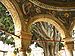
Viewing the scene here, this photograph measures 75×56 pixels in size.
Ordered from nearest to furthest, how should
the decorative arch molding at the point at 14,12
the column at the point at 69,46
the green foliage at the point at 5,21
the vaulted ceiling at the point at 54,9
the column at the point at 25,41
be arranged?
1. the column at the point at 25,41
2. the decorative arch molding at the point at 14,12
3. the vaulted ceiling at the point at 54,9
4. the column at the point at 69,46
5. the green foliage at the point at 5,21

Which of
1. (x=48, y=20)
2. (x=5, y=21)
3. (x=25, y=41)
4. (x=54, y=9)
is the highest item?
(x=54, y=9)

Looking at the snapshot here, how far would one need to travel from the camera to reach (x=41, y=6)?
888 cm

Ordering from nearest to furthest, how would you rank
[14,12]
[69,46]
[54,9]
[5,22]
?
[14,12] → [69,46] → [54,9] → [5,22]

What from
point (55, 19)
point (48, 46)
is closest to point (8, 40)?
point (48, 46)

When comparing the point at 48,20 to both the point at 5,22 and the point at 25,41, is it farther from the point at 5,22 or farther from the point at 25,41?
the point at 5,22

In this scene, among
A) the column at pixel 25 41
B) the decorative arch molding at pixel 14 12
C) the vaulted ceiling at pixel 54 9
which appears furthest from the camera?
the vaulted ceiling at pixel 54 9

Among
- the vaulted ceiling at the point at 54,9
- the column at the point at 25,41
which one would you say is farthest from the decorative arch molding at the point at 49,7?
the column at the point at 25,41

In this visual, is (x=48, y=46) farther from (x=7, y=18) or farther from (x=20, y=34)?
(x=20, y=34)

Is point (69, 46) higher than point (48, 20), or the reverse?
point (48, 20)

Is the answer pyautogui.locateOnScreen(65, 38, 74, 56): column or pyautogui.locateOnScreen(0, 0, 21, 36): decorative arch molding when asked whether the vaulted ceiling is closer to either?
pyautogui.locateOnScreen(0, 0, 21, 36): decorative arch molding

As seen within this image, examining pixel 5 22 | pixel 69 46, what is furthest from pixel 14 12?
pixel 5 22

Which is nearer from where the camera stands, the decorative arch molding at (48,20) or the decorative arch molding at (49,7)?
the decorative arch molding at (48,20)

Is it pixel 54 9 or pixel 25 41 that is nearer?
pixel 25 41

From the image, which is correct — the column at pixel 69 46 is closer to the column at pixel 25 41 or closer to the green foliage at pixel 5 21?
the column at pixel 25 41
